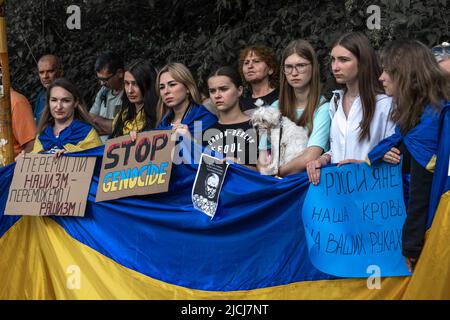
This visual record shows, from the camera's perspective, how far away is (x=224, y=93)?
7.06m

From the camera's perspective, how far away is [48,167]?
23.3ft

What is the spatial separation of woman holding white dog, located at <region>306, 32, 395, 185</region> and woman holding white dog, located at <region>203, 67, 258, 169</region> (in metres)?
0.69

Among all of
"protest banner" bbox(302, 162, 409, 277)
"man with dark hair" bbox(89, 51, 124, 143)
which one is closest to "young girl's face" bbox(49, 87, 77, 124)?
"man with dark hair" bbox(89, 51, 124, 143)

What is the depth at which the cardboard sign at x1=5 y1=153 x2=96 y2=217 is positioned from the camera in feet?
22.8

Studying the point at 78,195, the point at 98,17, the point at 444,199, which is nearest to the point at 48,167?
the point at 78,195

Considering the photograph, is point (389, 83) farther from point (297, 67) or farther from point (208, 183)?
point (208, 183)

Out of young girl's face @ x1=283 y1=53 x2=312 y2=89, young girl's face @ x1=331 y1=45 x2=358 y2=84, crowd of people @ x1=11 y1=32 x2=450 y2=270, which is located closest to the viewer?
crowd of people @ x1=11 y1=32 x2=450 y2=270

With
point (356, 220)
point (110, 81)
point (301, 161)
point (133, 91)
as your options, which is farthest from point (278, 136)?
point (110, 81)

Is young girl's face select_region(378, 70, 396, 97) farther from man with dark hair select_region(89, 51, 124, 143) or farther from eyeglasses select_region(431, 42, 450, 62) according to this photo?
→ man with dark hair select_region(89, 51, 124, 143)

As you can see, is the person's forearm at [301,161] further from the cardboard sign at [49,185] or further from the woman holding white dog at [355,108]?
the cardboard sign at [49,185]

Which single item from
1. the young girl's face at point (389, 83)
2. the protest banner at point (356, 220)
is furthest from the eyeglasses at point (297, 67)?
the young girl's face at point (389, 83)

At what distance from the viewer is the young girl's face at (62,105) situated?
300 inches

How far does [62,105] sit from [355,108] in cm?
262
